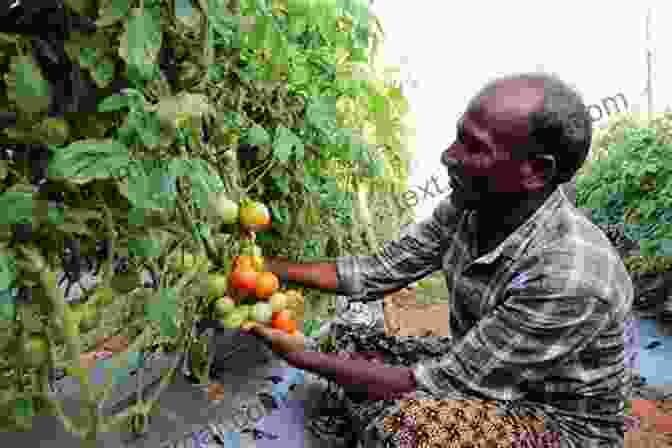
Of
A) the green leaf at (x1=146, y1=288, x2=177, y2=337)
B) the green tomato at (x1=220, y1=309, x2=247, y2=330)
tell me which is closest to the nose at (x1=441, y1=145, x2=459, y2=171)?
the green tomato at (x1=220, y1=309, x2=247, y2=330)

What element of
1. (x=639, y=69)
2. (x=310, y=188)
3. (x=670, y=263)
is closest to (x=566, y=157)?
(x=310, y=188)

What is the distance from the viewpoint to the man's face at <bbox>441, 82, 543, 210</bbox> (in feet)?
4.77

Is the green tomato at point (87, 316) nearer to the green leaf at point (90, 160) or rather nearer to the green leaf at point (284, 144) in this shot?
the green leaf at point (90, 160)

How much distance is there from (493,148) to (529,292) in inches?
15.2

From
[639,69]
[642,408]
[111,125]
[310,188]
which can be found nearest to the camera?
[111,125]

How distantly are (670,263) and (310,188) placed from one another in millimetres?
3581

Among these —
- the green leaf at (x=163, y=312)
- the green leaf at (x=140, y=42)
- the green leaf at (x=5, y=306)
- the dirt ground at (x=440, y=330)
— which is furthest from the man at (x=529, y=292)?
the dirt ground at (x=440, y=330)

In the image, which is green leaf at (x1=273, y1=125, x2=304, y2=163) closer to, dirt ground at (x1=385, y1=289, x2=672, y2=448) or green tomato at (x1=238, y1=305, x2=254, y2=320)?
green tomato at (x1=238, y1=305, x2=254, y2=320)

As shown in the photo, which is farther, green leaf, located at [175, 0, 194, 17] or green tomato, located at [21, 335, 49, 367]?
green tomato, located at [21, 335, 49, 367]

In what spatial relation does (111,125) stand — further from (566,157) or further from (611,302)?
(611,302)

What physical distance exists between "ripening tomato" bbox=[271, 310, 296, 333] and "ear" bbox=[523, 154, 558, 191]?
0.77 m

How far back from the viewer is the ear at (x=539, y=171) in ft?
4.95

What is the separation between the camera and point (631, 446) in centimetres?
272

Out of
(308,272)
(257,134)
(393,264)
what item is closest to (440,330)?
(393,264)
